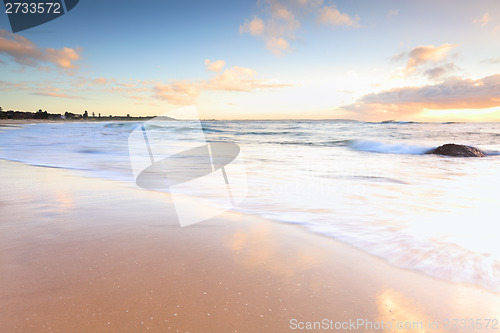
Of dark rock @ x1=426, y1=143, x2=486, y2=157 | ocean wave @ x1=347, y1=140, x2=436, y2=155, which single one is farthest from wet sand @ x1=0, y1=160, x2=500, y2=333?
ocean wave @ x1=347, y1=140, x2=436, y2=155

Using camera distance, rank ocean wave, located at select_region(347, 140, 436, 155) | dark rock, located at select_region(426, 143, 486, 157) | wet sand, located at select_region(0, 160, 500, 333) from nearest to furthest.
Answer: wet sand, located at select_region(0, 160, 500, 333) < dark rock, located at select_region(426, 143, 486, 157) < ocean wave, located at select_region(347, 140, 436, 155)

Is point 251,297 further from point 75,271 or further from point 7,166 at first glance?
point 7,166

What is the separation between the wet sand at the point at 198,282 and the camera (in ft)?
3.83

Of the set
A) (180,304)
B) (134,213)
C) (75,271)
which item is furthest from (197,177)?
(180,304)

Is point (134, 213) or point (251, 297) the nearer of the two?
point (251, 297)

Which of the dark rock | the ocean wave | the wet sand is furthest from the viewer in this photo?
the ocean wave

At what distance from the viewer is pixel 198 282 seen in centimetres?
143

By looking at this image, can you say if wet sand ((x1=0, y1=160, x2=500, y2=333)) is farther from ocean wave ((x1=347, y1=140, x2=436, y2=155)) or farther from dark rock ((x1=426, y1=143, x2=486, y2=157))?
ocean wave ((x1=347, y1=140, x2=436, y2=155))

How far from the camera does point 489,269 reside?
1.68m

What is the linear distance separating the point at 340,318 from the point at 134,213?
6.72ft

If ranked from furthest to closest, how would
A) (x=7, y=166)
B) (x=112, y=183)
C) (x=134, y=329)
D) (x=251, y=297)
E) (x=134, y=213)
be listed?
(x=7, y=166) → (x=112, y=183) → (x=134, y=213) → (x=251, y=297) → (x=134, y=329)

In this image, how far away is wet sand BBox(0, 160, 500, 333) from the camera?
117cm

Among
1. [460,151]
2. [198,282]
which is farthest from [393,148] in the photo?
[198,282]

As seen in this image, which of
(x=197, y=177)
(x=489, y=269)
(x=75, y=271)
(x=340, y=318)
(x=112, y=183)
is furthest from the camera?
(x=197, y=177)
